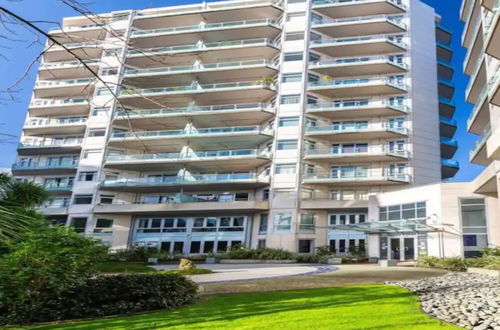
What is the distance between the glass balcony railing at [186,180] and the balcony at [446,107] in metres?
24.4

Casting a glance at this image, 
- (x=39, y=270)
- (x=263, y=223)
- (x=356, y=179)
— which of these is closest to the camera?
(x=39, y=270)

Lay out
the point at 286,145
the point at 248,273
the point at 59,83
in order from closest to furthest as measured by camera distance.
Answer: the point at 248,273 → the point at 286,145 → the point at 59,83

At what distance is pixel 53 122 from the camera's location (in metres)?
49.2

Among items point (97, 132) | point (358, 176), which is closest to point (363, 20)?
point (358, 176)

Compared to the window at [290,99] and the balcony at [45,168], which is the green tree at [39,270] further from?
the balcony at [45,168]

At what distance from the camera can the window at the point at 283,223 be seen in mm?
37625

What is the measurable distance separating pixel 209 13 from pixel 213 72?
333 inches

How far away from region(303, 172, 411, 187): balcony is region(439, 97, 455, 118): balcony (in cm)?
1384

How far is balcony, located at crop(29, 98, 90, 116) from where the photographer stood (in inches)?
1902

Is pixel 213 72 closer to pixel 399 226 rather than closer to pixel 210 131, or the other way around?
pixel 210 131

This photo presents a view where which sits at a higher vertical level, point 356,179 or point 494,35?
point 494,35

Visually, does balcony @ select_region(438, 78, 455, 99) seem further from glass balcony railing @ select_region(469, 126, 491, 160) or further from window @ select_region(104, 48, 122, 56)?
window @ select_region(104, 48, 122, 56)

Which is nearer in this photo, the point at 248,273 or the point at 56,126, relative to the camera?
the point at 248,273

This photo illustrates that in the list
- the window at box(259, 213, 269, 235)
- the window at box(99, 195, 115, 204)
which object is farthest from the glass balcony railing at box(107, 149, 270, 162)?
the window at box(259, 213, 269, 235)
